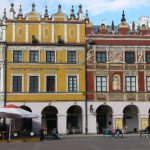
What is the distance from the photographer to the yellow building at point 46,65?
47.9m

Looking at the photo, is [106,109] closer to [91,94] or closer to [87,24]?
[91,94]

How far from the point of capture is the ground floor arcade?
4794 cm

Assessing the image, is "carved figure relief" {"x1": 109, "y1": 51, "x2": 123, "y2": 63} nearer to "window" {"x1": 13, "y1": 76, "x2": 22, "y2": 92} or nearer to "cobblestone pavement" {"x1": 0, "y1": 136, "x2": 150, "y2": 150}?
"window" {"x1": 13, "y1": 76, "x2": 22, "y2": 92}

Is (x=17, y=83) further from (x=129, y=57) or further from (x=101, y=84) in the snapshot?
(x=129, y=57)

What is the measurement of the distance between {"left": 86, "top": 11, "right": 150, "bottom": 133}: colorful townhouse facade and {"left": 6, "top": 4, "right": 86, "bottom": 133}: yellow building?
1180 mm

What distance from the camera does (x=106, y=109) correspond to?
51.1 m

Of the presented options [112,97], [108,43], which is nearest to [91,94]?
[112,97]

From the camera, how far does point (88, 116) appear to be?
159ft

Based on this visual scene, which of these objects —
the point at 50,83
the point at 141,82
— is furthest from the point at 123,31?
the point at 50,83

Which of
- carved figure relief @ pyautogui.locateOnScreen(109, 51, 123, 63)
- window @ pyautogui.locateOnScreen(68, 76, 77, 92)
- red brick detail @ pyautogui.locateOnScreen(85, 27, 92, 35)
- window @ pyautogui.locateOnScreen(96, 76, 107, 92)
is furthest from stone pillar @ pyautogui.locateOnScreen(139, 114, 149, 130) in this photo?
red brick detail @ pyautogui.locateOnScreen(85, 27, 92, 35)

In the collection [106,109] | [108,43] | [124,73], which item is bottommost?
[106,109]

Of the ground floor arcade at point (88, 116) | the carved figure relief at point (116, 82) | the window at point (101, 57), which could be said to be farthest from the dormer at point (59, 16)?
the ground floor arcade at point (88, 116)

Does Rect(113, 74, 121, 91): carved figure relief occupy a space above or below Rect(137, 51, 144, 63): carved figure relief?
below

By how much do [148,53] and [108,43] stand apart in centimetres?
460
